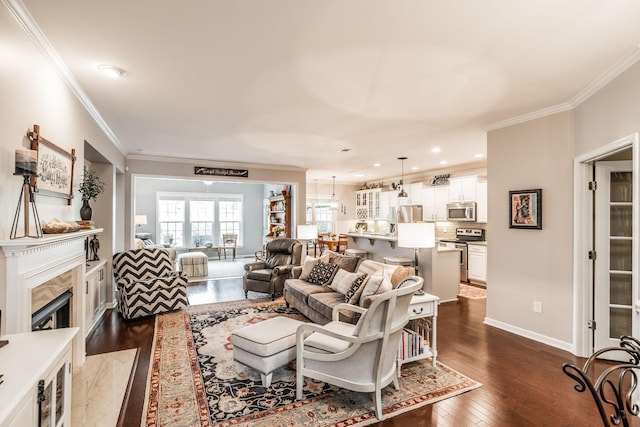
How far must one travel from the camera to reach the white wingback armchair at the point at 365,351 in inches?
88.4

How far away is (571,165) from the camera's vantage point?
341 centimetres

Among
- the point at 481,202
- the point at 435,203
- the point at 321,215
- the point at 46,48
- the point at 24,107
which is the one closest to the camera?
the point at 24,107

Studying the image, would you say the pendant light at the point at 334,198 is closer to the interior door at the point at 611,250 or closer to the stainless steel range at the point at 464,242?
the stainless steel range at the point at 464,242

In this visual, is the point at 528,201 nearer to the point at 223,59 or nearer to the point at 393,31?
the point at 393,31

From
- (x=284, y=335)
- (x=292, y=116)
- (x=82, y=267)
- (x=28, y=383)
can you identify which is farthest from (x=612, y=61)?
(x=82, y=267)

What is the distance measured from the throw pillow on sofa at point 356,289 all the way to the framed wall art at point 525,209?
1.96 meters

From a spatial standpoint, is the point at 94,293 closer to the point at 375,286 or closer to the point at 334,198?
the point at 375,286

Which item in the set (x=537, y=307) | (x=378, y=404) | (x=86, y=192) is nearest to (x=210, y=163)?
(x=86, y=192)

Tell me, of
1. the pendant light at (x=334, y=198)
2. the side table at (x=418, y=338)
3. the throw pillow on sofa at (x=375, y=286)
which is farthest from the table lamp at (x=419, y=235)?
the pendant light at (x=334, y=198)

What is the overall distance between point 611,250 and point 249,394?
3.75 metres

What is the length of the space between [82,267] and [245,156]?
11.8 ft

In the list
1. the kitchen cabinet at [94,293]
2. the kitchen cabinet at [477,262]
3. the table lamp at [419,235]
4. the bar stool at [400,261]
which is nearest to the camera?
the table lamp at [419,235]

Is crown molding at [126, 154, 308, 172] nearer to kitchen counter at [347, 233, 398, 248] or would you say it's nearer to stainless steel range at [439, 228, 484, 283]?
kitchen counter at [347, 233, 398, 248]

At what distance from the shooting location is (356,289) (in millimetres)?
3561
